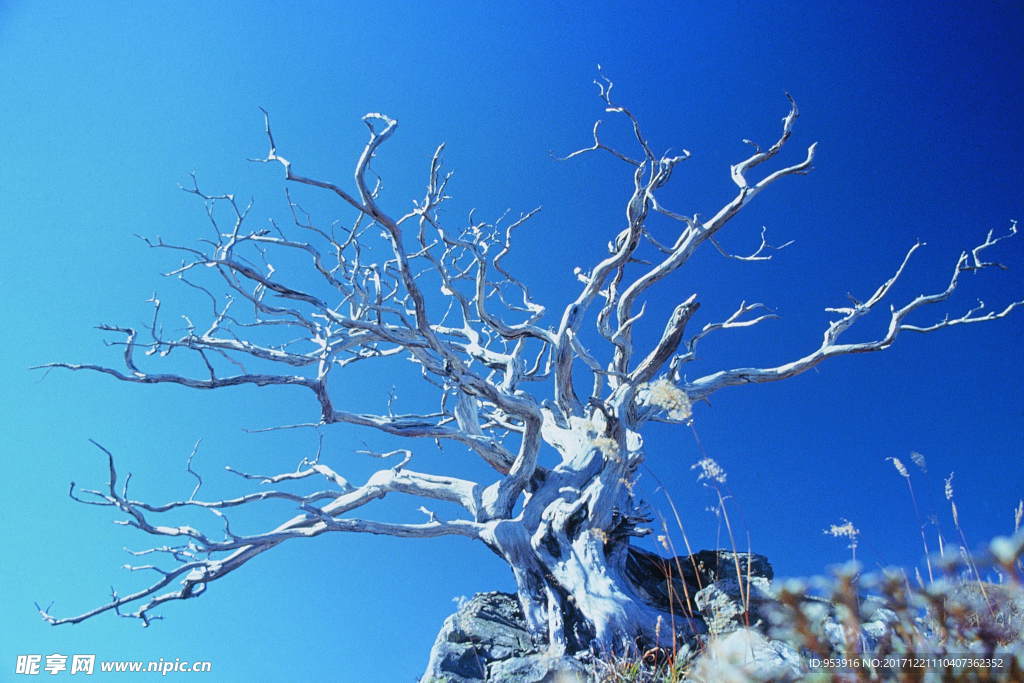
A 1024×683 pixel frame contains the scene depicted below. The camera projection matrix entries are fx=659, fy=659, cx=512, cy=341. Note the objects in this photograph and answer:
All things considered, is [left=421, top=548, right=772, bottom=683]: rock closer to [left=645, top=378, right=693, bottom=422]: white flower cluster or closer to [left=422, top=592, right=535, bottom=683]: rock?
[left=422, top=592, right=535, bottom=683]: rock

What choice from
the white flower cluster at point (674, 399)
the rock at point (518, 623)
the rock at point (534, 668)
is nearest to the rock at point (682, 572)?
the rock at point (518, 623)

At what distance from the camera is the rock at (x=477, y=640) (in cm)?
625

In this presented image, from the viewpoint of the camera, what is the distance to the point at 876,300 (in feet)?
28.6

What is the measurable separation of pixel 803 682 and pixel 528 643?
6131 mm

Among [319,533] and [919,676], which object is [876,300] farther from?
[919,676]

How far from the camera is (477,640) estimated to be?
264 inches

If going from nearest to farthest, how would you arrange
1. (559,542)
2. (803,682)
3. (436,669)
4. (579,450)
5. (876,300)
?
(803,682) < (436,669) < (559,542) < (579,450) < (876,300)

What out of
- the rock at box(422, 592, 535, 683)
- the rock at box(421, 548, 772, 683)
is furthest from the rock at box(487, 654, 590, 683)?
the rock at box(422, 592, 535, 683)

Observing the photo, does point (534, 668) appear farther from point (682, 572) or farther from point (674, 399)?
point (674, 399)

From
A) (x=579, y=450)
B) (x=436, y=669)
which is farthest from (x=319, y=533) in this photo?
(x=579, y=450)

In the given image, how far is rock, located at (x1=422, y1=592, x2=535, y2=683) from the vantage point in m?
6.25

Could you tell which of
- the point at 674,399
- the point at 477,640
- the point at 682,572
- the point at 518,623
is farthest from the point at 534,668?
the point at 674,399

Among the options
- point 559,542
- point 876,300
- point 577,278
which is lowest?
point 559,542

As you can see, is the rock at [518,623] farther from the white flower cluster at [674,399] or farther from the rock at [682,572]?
the white flower cluster at [674,399]
